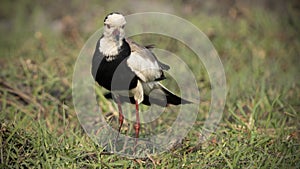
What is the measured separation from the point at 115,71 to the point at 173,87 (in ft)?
4.95

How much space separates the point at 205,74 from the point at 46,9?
3.41 meters

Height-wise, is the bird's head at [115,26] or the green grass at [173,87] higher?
the bird's head at [115,26]

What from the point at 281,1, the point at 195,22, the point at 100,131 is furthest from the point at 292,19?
the point at 100,131

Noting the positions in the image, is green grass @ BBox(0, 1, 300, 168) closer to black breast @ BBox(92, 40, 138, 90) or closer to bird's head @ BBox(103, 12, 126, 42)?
black breast @ BBox(92, 40, 138, 90)

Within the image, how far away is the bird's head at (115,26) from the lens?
3.29m

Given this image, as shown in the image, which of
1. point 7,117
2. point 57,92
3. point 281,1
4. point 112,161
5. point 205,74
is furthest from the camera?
point 281,1

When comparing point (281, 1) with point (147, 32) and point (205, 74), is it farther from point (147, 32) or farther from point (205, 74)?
point (205, 74)

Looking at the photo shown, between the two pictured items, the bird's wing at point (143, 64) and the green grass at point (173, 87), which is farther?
the bird's wing at point (143, 64)

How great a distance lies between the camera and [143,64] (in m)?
3.41

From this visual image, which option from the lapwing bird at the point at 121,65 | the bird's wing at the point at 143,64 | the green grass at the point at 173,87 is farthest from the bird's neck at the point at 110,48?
the green grass at the point at 173,87

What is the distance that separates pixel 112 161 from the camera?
10.0 ft

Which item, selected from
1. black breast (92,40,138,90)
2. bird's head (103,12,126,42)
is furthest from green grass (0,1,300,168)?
bird's head (103,12,126,42)

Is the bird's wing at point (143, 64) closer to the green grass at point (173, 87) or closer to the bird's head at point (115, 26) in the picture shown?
the bird's head at point (115, 26)

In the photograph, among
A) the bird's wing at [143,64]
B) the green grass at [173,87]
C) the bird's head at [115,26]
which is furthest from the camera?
the bird's wing at [143,64]
